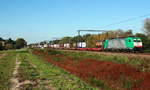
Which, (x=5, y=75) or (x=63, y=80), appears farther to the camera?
(x=5, y=75)

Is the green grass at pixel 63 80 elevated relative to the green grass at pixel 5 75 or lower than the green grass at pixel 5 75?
lower

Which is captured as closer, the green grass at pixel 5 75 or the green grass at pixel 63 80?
the green grass at pixel 63 80

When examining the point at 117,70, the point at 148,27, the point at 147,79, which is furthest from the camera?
the point at 148,27

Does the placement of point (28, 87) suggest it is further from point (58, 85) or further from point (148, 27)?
point (148, 27)

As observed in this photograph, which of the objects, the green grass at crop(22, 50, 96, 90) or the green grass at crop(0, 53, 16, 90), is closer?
the green grass at crop(22, 50, 96, 90)

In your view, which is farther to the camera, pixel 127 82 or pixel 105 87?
pixel 127 82

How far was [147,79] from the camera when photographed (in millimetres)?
12125

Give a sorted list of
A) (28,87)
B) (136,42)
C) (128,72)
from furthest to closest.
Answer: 1. (136,42)
2. (128,72)
3. (28,87)

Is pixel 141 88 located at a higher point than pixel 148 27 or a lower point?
lower

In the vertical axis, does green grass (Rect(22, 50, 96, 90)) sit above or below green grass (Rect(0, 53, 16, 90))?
below

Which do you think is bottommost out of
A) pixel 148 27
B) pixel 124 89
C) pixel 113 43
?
pixel 124 89

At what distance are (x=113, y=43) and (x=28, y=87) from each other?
3320 cm

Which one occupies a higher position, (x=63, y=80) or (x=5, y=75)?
(x=5, y=75)

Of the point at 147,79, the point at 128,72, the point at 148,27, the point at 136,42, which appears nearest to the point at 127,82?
the point at 147,79
